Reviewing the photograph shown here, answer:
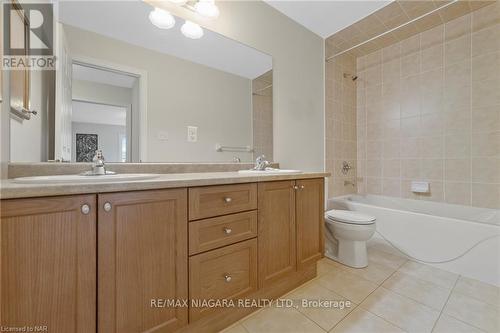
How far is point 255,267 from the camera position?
118cm

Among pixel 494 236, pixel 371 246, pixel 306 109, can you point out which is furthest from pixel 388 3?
pixel 371 246

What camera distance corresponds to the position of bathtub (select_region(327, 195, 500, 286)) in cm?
152

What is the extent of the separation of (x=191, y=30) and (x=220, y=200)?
1258 millimetres

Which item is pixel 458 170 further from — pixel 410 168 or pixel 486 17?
pixel 486 17

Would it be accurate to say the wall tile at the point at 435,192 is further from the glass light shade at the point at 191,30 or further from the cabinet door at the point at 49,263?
the cabinet door at the point at 49,263

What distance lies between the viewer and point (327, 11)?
6.48 ft

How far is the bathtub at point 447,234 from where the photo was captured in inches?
59.9

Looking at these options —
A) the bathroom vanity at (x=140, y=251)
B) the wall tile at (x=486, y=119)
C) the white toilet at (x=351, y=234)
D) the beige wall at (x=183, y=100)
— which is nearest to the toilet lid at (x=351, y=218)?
the white toilet at (x=351, y=234)

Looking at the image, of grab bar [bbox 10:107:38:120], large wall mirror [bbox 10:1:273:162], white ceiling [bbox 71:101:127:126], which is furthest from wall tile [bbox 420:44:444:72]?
grab bar [bbox 10:107:38:120]

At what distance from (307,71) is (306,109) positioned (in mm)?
413

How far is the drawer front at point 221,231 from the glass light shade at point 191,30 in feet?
4.29

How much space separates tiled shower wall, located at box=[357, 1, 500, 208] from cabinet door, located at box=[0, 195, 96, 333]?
2984 mm

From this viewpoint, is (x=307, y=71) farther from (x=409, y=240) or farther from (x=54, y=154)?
(x=54, y=154)

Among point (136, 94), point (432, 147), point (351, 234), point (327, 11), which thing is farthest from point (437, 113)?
point (136, 94)
